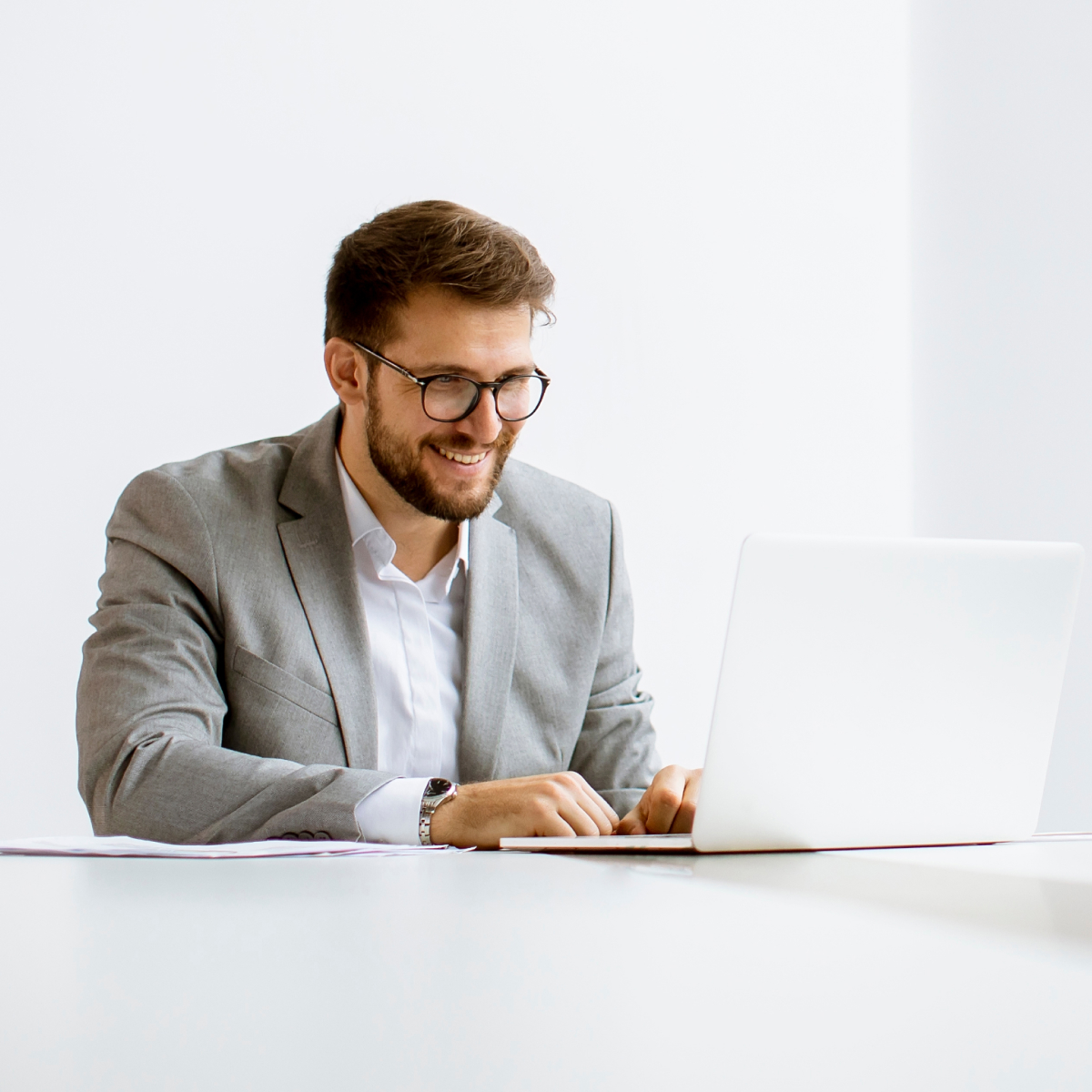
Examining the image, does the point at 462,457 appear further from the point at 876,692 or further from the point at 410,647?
the point at 876,692

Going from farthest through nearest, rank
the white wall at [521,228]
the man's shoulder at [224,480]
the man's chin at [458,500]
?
1. the white wall at [521,228]
2. the man's chin at [458,500]
3. the man's shoulder at [224,480]

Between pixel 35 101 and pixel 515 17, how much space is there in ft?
4.36

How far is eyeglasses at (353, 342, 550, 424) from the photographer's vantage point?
1.83 metres

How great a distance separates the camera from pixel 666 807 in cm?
130

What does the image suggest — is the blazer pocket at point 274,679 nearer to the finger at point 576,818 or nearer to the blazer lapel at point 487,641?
the blazer lapel at point 487,641

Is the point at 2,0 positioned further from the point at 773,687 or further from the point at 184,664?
the point at 773,687

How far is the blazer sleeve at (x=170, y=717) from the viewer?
4.35 ft

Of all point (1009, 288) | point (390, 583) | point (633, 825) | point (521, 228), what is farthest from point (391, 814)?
point (1009, 288)

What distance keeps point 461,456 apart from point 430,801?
72 centimetres

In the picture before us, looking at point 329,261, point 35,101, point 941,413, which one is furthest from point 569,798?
point 941,413

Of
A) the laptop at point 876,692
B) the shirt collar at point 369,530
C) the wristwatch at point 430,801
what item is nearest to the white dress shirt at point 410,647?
the shirt collar at point 369,530

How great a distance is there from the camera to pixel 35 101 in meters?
2.64

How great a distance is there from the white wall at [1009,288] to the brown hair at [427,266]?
1.65m

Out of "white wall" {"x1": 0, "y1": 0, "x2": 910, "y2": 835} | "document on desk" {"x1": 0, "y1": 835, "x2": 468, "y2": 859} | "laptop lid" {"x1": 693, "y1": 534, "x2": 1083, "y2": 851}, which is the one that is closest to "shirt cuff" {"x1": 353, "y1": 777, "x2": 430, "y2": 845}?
"document on desk" {"x1": 0, "y1": 835, "x2": 468, "y2": 859}
